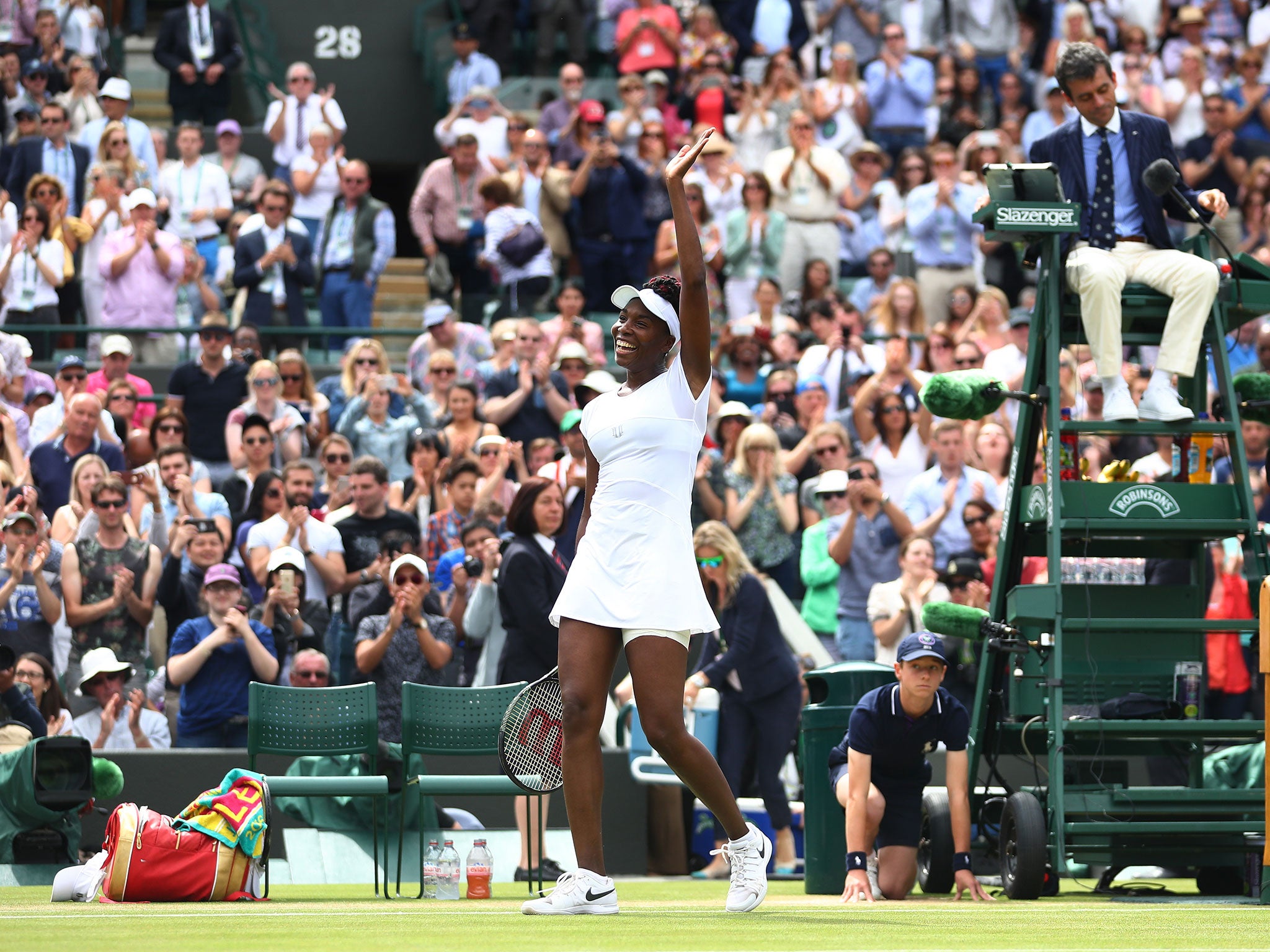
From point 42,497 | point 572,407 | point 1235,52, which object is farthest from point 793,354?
point 1235,52

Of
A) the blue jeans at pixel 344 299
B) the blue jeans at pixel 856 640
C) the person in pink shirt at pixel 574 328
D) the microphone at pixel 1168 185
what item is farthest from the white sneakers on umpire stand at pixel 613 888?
the blue jeans at pixel 344 299

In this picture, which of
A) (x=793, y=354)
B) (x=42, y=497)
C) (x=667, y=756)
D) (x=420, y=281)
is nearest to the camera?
(x=667, y=756)

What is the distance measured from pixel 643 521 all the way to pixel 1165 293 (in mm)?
3613

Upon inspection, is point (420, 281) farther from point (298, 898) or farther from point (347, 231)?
point (298, 898)

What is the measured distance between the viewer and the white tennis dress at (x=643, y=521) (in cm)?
673

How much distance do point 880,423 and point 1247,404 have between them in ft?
19.0

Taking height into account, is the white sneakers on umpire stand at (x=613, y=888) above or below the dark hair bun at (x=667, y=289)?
below

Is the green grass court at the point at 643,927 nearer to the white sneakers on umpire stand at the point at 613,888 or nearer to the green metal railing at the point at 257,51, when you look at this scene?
the white sneakers on umpire stand at the point at 613,888

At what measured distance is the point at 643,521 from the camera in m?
6.79

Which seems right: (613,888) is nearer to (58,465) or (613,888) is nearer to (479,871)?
(479,871)

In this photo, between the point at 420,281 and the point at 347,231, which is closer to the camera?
the point at 347,231

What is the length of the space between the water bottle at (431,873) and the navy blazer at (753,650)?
275 centimetres

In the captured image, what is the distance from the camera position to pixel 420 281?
20453 mm

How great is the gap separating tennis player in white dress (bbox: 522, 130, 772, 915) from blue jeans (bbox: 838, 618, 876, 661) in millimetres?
6503
